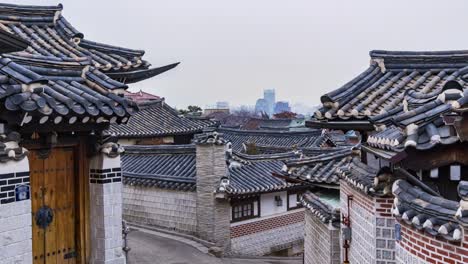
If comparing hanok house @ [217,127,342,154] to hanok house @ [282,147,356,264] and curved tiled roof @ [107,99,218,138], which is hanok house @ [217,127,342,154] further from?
hanok house @ [282,147,356,264]

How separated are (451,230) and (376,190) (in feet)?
9.59

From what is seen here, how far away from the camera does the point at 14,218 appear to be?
577cm

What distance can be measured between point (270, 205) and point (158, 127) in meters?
9.98

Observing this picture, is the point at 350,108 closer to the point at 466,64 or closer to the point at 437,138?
the point at 466,64

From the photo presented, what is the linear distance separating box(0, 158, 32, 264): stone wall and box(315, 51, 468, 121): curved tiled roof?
15.2 feet

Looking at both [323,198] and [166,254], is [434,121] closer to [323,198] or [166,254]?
[323,198]

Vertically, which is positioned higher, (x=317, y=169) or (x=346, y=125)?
(x=346, y=125)

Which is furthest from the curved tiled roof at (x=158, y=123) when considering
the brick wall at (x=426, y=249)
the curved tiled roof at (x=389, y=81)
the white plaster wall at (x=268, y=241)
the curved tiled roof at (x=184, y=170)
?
the brick wall at (x=426, y=249)

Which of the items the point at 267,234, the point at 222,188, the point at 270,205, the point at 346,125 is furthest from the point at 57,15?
the point at 267,234

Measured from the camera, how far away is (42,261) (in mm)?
6547

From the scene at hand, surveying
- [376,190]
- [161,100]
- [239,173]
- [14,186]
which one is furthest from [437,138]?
[161,100]

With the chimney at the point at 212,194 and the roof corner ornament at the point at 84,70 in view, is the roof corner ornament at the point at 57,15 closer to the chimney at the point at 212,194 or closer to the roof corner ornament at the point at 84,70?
the roof corner ornament at the point at 84,70

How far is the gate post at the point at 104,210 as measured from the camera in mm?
7016

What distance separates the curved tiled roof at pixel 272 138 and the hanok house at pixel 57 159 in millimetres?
28450
